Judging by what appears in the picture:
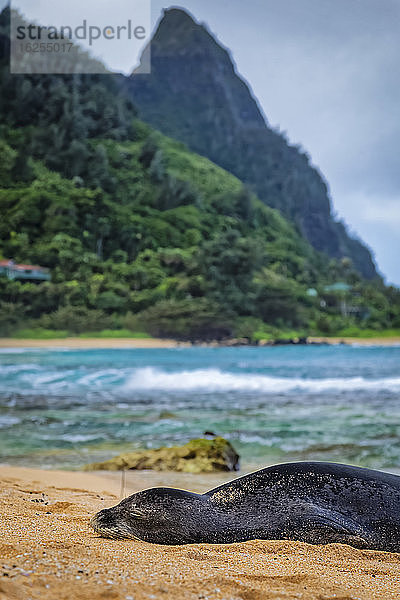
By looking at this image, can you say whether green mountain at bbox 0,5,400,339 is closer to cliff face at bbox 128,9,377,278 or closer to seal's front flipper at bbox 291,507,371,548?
cliff face at bbox 128,9,377,278

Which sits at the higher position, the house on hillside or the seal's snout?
the house on hillside

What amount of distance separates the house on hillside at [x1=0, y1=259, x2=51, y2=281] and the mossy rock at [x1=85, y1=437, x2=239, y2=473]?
5898 cm

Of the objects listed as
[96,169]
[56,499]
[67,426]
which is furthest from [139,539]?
[96,169]

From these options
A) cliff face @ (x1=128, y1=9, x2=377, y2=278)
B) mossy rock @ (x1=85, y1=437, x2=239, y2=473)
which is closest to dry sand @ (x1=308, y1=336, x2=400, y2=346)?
cliff face @ (x1=128, y1=9, x2=377, y2=278)

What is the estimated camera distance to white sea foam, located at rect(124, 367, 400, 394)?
53.8 ft

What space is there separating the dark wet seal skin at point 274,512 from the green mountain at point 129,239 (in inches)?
2246

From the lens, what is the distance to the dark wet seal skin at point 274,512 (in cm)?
276

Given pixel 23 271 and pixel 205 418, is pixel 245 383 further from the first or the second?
pixel 23 271

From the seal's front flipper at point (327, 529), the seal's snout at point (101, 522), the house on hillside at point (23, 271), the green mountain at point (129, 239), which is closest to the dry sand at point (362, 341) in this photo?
the green mountain at point (129, 239)

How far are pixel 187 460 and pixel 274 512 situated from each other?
3323mm

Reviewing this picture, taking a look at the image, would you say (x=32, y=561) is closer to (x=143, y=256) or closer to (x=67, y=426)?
(x=67, y=426)

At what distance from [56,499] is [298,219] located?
5024 inches

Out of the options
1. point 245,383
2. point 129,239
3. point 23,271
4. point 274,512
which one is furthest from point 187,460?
point 129,239

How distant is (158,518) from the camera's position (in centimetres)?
277
